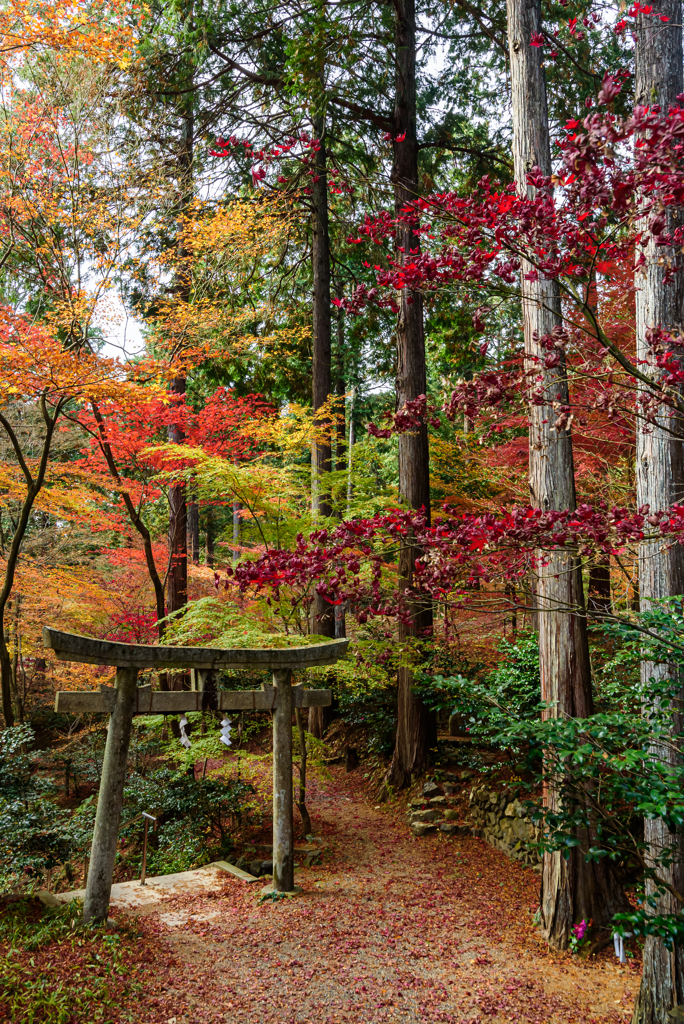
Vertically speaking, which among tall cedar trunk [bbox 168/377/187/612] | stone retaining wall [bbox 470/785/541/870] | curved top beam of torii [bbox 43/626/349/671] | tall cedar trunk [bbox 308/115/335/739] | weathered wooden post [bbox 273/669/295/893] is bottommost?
stone retaining wall [bbox 470/785/541/870]

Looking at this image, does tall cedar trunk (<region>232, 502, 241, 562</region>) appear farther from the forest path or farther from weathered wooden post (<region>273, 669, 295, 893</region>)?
the forest path

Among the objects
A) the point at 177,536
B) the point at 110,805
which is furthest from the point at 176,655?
the point at 177,536

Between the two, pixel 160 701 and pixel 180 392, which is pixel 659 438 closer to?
pixel 160 701

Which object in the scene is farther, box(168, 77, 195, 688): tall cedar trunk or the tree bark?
box(168, 77, 195, 688): tall cedar trunk

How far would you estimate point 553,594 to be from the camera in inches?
188

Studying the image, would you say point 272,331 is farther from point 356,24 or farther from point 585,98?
point 585,98

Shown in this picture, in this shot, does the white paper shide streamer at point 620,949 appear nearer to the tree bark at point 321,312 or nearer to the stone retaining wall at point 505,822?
the stone retaining wall at point 505,822

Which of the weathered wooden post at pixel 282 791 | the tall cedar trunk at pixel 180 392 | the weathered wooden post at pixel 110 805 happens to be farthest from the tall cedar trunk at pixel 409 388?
the weathered wooden post at pixel 110 805

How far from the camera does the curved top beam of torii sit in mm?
4875

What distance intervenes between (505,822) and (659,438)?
5206 mm

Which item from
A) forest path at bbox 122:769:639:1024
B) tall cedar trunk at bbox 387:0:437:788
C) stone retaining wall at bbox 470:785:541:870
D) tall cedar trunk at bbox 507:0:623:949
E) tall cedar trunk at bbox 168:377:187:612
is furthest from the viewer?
tall cedar trunk at bbox 168:377:187:612

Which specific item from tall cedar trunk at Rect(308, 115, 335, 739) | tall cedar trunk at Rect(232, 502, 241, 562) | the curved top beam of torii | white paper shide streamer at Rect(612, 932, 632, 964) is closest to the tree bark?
tall cedar trunk at Rect(308, 115, 335, 739)

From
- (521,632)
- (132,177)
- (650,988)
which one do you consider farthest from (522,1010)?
(132,177)

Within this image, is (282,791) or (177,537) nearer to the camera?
(282,791)
